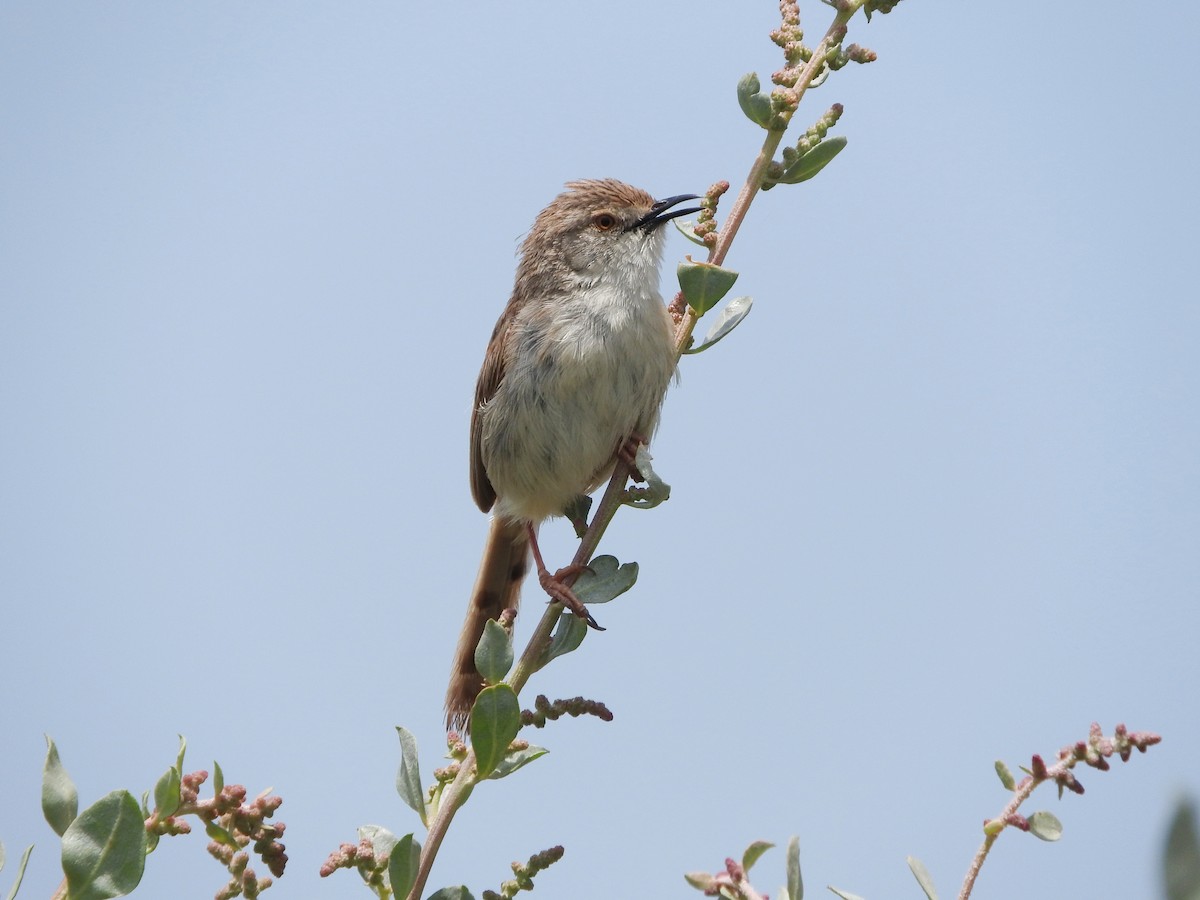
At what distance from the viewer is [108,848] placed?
1630 mm

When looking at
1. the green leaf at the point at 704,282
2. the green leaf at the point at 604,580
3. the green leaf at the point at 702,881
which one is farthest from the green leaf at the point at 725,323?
the green leaf at the point at 702,881

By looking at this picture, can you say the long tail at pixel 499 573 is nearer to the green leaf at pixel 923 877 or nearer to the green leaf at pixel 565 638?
the green leaf at pixel 565 638

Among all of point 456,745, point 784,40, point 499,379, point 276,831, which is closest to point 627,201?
point 499,379

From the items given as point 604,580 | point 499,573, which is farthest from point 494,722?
point 499,573

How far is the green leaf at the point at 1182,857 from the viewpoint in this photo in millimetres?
1102

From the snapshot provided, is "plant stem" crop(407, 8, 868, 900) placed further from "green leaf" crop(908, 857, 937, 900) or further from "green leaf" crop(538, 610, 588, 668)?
"green leaf" crop(908, 857, 937, 900)

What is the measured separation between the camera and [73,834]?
1625mm

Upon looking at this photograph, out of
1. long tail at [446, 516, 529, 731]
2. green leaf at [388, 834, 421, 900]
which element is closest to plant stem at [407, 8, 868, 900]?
green leaf at [388, 834, 421, 900]

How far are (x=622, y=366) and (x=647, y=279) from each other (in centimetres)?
57

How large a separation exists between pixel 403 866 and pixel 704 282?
1487 mm

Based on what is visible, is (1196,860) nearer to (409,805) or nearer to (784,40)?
(409,805)

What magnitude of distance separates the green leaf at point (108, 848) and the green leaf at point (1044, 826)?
1.34 metres

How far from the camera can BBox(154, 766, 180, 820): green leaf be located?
1.79 m

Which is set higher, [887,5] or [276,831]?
[887,5]
